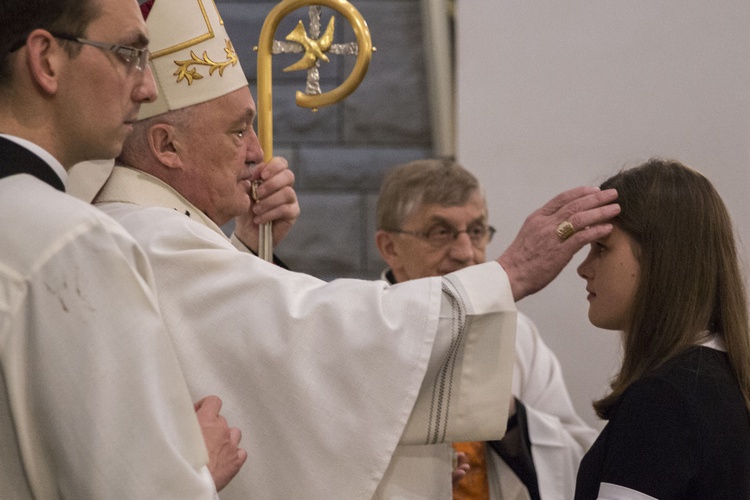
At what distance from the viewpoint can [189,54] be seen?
111 inches

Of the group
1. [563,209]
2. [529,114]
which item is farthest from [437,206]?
[563,209]

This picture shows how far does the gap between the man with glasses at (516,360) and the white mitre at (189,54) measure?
117 centimetres

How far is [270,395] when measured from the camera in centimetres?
224

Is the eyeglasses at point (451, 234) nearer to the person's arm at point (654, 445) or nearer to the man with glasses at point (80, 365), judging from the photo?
the person's arm at point (654, 445)

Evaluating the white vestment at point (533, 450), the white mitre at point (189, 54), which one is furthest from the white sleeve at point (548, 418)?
the white mitre at point (189, 54)

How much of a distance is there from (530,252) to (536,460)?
1357 mm

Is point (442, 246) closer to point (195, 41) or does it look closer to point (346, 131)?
point (195, 41)

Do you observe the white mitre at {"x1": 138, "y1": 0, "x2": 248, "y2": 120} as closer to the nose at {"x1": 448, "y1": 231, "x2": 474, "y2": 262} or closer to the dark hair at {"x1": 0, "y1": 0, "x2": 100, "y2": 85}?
the dark hair at {"x1": 0, "y1": 0, "x2": 100, "y2": 85}

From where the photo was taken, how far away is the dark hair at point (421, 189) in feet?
12.5

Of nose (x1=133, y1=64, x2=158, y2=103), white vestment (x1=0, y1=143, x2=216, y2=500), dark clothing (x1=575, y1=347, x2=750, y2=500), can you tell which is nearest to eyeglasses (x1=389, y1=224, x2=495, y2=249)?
dark clothing (x1=575, y1=347, x2=750, y2=500)

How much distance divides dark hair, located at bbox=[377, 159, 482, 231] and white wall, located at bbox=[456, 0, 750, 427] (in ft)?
0.89

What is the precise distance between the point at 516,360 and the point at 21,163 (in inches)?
95.8

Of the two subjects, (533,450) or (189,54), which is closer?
(189,54)

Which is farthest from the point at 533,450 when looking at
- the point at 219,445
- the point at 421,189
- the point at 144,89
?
the point at 144,89
